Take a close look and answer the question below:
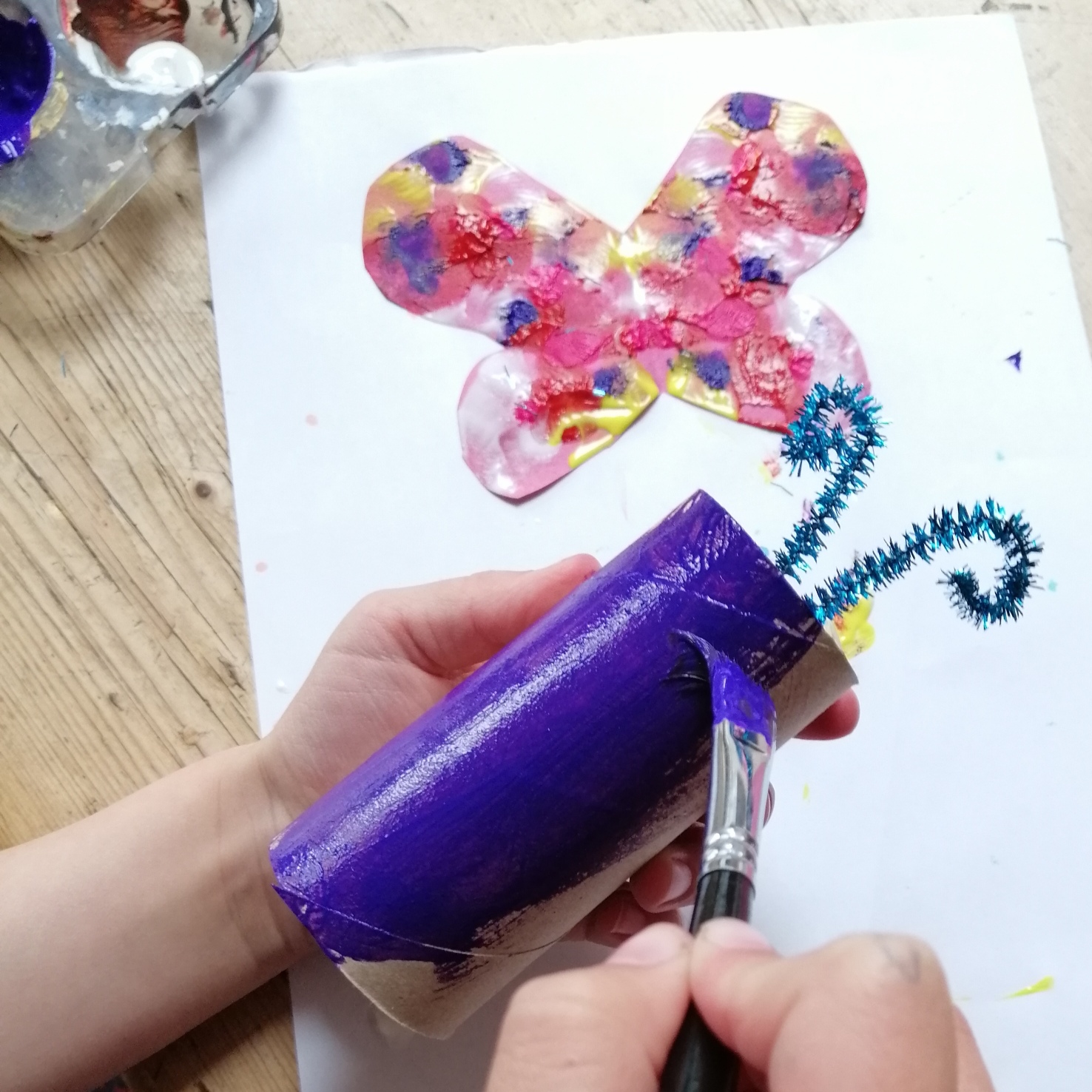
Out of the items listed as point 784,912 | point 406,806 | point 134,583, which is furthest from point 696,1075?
point 134,583

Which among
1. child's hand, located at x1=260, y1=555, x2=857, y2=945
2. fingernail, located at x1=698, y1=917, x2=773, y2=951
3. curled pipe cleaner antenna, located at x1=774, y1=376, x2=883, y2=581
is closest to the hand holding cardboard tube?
child's hand, located at x1=260, y1=555, x2=857, y2=945

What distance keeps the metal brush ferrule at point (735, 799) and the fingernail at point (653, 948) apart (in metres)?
0.03

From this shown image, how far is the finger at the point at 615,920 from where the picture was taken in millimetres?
567

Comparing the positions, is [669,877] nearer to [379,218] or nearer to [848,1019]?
[848,1019]

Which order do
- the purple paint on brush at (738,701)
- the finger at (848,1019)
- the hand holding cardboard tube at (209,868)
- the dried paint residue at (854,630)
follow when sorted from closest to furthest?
the finger at (848,1019)
the purple paint on brush at (738,701)
the hand holding cardboard tube at (209,868)
the dried paint residue at (854,630)

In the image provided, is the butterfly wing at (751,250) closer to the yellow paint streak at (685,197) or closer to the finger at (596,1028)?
the yellow paint streak at (685,197)

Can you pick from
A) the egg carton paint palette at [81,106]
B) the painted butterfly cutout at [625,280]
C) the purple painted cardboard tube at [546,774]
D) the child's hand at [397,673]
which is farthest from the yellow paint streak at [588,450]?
the egg carton paint palette at [81,106]

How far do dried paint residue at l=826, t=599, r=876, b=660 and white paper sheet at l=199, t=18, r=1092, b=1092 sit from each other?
0.04 feet

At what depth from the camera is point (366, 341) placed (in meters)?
0.65

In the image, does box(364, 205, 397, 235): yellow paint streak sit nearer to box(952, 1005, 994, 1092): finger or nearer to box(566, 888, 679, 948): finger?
box(566, 888, 679, 948): finger

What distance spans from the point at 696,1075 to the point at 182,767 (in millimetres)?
384

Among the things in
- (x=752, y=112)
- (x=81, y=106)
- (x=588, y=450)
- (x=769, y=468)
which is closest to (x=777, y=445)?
(x=769, y=468)

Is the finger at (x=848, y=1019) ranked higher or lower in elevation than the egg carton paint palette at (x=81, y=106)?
lower

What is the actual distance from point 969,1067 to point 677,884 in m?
0.21
